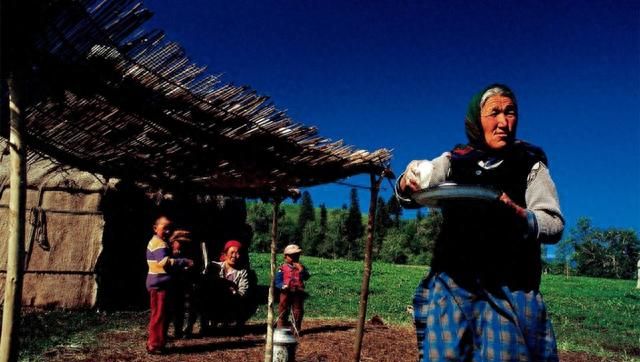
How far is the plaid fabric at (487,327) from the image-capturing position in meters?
1.62

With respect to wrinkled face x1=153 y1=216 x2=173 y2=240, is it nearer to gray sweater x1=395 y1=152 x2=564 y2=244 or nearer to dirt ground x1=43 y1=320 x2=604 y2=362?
dirt ground x1=43 y1=320 x2=604 y2=362

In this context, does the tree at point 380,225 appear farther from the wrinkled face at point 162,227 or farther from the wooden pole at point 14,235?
the wooden pole at point 14,235

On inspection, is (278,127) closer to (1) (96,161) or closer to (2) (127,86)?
(2) (127,86)

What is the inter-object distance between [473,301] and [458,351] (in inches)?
7.6

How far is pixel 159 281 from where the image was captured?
5.78m

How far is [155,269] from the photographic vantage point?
228 inches

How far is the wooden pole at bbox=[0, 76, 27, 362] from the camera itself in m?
2.56

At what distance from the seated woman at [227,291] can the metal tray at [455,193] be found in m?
6.69

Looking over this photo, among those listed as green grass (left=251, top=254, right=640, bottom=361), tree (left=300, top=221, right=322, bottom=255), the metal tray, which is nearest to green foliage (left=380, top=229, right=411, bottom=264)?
tree (left=300, top=221, right=322, bottom=255)

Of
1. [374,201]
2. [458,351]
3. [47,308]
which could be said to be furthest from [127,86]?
[47,308]

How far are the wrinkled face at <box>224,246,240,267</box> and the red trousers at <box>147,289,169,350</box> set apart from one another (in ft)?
7.16

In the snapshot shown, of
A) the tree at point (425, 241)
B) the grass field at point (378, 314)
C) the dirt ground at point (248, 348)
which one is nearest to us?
the dirt ground at point (248, 348)

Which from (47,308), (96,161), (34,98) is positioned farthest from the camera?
(47,308)

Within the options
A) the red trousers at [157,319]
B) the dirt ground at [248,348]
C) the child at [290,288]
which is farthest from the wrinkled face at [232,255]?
the red trousers at [157,319]
